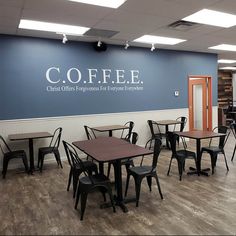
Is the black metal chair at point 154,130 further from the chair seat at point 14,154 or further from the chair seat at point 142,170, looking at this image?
the chair seat at point 14,154

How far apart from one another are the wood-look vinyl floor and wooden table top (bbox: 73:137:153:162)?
0.72 metres

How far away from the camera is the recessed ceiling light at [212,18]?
13.2 ft

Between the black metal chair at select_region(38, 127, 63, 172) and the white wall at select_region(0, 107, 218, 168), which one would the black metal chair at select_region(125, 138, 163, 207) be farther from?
the white wall at select_region(0, 107, 218, 168)

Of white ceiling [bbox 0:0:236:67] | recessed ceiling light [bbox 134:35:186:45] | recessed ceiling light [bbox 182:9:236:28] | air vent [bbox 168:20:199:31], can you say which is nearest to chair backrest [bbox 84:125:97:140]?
white ceiling [bbox 0:0:236:67]

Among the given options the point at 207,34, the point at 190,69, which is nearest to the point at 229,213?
the point at 207,34

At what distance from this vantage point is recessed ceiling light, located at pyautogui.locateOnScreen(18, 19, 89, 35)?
4.35m

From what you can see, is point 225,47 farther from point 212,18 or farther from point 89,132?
point 89,132

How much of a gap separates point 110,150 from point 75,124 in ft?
9.09

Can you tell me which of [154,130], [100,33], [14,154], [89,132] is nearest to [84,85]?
[89,132]

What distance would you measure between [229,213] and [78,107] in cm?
401

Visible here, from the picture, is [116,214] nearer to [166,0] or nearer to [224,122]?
[166,0]

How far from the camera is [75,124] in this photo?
19.1ft

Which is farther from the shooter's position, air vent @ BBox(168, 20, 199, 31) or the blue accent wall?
the blue accent wall

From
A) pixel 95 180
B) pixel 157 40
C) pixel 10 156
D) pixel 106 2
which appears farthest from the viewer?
pixel 157 40
